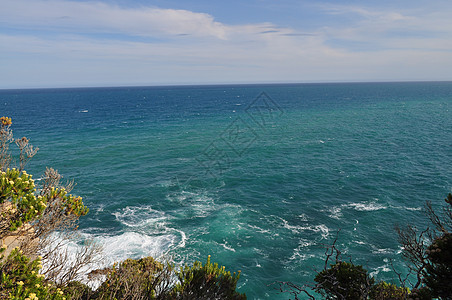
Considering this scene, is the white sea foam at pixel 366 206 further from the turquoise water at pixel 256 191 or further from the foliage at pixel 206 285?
the foliage at pixel 206 285

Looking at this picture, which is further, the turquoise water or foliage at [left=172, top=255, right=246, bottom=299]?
the turquoise water

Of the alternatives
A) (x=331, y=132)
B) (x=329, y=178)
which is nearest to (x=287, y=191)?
(x=329, y=178)

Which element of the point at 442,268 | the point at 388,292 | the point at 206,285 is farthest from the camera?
the point at 206,285

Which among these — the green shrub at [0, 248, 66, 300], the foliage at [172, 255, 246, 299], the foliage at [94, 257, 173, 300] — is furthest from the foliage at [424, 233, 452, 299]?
the green shrub at [0, 248, 66, 300]

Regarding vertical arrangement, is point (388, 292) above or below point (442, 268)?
below

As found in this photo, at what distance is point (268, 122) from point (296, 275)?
94.9 metres

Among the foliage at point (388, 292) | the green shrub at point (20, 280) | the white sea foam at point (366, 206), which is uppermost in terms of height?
the green shrub at point (20, 280)

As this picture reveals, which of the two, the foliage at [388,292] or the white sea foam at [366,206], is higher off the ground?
the foliage at [388,292]

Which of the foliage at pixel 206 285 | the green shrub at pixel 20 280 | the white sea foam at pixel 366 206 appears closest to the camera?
the green shrub at pixel 20 280

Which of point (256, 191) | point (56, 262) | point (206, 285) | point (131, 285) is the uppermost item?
point (56, 262)

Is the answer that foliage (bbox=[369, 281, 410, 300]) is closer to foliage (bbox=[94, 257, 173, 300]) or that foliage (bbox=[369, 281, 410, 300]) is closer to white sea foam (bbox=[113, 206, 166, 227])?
foliage (bbox=[94, 257, 173, 300])

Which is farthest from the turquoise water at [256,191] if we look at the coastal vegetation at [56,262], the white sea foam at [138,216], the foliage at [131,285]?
the foliage at [131,285]

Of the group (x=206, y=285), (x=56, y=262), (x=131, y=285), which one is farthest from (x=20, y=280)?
(x=206, y=285)

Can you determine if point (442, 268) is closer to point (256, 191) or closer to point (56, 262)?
point (56, 262)
